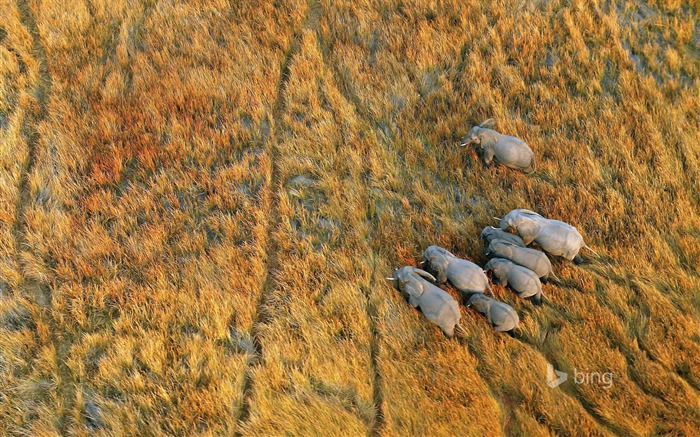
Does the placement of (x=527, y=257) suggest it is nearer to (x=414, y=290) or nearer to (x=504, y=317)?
(x=504, y=317)

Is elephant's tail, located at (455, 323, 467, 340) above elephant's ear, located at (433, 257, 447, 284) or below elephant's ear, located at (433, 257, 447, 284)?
below

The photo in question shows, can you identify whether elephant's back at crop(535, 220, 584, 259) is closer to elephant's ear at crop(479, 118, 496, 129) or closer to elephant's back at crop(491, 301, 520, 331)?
elephant's back at crop(491, 301, 520, 331)

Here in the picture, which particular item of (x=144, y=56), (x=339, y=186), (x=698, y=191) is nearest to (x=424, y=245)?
(x=339, y=186)

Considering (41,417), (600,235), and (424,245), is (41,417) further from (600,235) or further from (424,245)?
(600,235)

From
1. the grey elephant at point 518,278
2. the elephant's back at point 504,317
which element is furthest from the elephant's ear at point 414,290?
the grey elephant at point 518,278

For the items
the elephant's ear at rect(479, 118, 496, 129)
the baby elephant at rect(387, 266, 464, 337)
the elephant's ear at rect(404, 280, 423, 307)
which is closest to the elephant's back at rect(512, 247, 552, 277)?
the baby elephant at rect(387, 266, 464, 337)

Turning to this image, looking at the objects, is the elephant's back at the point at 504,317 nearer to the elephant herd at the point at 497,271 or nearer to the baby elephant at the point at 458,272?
the elephant herd at the point at 497,271
